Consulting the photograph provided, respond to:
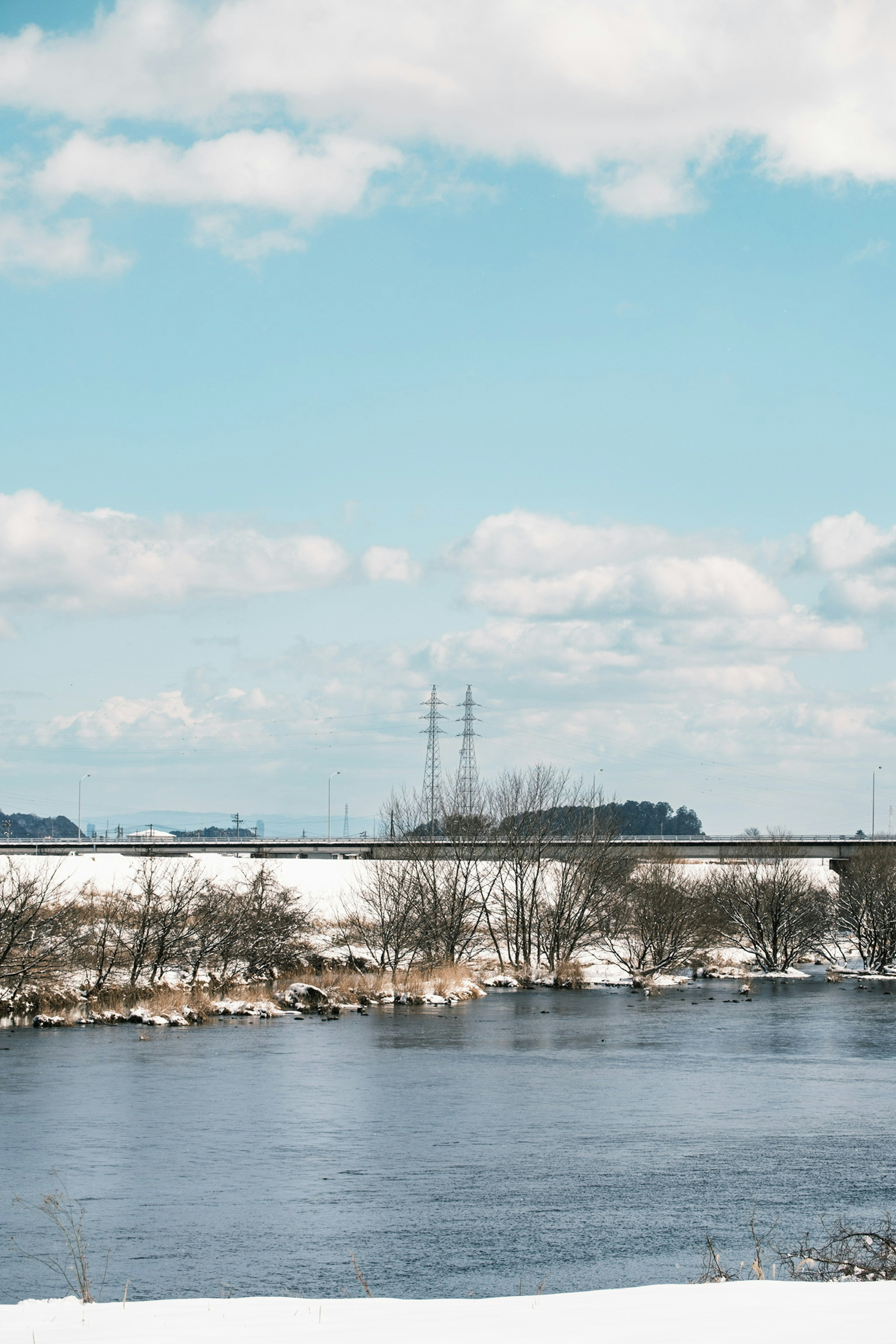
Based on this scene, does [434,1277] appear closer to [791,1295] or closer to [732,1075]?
[791,1295]

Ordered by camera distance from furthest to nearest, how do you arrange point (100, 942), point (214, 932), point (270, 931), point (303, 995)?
point (270, 931), point (214, 932), point (303, 995), point (100, 942)

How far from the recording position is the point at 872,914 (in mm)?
79875

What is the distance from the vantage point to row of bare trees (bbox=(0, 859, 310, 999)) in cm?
5231

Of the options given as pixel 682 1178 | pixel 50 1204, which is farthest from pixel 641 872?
pixel 50 1204

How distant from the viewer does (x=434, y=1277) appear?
18406mm

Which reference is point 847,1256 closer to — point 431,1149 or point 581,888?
point 431,1149

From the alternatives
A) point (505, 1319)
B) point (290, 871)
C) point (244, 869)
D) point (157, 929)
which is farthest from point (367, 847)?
point (505, 1319)

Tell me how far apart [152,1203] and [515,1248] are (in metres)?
6.48

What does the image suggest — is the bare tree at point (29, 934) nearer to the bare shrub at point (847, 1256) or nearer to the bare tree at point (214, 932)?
the bare tree at point (214, 932)

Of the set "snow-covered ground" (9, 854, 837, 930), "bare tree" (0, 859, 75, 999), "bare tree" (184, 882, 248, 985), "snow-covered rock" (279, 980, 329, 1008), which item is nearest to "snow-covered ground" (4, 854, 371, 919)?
"snow-covered ground" (9, 854, 837, 930)

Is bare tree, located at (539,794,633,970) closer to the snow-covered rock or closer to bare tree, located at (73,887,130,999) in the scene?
the snow-covered rock

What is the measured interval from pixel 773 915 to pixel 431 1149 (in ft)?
169

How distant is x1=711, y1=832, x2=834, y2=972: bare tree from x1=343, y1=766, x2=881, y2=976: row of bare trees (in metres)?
0.08

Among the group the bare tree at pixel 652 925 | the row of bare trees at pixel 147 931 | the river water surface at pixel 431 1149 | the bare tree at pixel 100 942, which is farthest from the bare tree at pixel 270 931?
the bare tree at pixel 652 925
